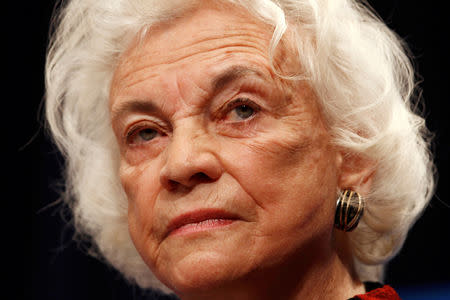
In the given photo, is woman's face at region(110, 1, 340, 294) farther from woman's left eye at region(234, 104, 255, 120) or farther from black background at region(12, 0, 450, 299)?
black background at region(12, 0, 450, 299)

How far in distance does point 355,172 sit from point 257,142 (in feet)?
1.08

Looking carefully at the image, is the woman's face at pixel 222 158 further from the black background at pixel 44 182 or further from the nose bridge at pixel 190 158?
the black background at pixel 44 182

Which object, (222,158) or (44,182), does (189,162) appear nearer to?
(222,158)

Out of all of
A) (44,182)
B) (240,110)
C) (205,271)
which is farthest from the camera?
(44,182)

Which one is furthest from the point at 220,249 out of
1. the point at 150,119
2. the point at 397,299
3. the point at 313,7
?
the point at 313,7

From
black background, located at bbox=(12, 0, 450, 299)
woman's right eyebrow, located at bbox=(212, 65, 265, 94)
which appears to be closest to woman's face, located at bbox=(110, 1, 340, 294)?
woman's right eyebrow, located at bbox=(212, 65, 265, 94)

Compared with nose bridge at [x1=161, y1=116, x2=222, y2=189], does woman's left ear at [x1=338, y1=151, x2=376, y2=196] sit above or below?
below

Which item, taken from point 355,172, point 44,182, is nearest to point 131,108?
point 355,172

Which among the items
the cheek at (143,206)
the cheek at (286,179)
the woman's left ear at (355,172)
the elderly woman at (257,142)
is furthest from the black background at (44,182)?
the cheek at (286,179)

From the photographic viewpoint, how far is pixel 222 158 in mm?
1340

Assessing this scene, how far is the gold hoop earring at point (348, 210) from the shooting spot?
1484 mm

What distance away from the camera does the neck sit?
1.35m

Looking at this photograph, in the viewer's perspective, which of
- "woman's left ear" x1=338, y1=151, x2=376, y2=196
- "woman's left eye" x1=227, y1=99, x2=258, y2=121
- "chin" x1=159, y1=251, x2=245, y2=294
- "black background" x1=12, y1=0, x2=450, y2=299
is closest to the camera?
"chin" x1=159, y1=251, x2=245, y2=294

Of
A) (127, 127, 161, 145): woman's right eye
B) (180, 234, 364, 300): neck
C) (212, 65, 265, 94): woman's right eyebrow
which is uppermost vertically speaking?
(212, 65, 265, 94): woman's right eyebrow
